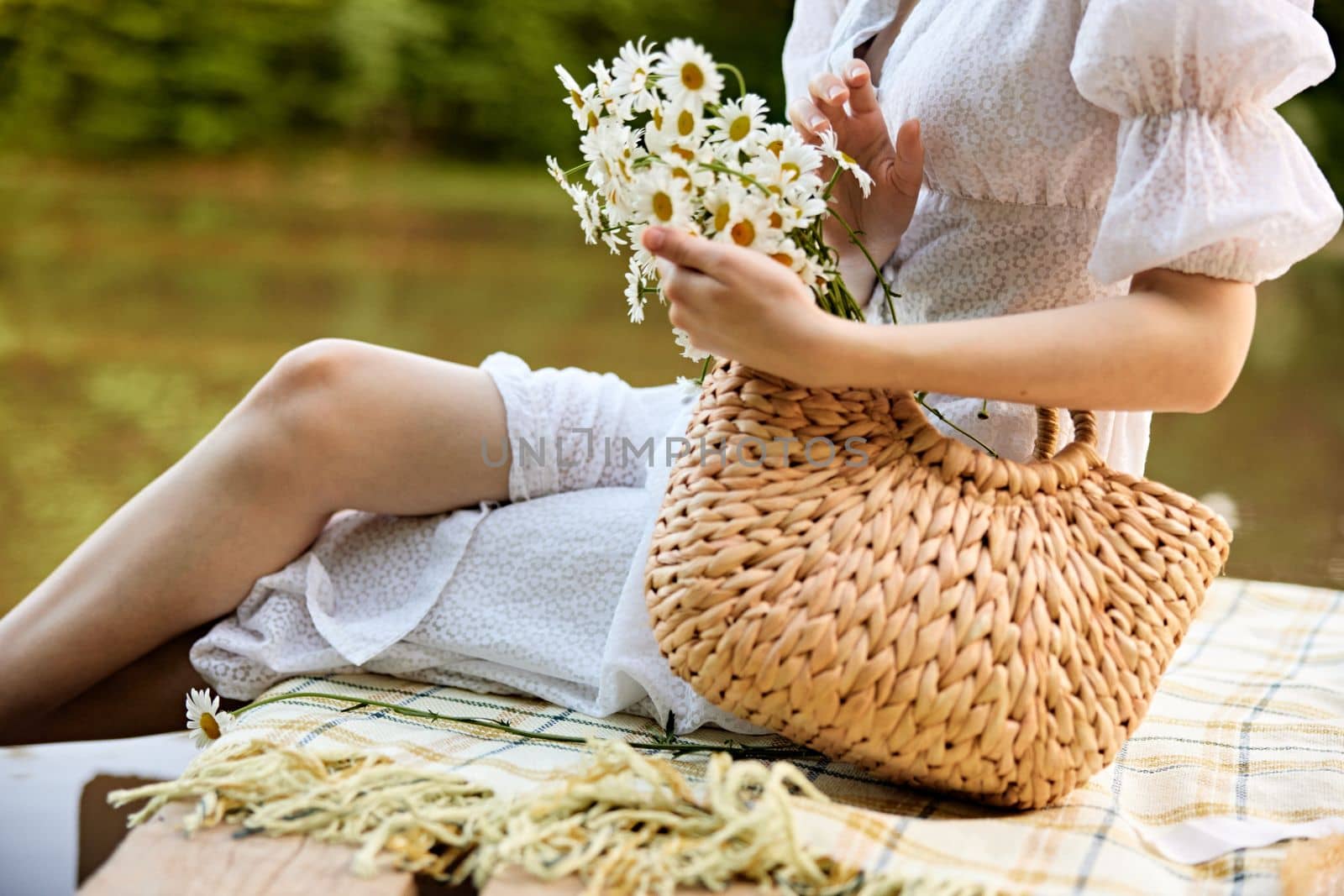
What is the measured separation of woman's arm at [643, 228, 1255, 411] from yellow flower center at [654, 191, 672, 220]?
1.1 inches

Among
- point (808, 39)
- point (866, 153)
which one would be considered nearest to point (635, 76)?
point (866, 153)

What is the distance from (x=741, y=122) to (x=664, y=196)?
6 cm

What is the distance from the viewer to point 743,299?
627mm

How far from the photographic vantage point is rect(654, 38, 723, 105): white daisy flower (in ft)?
2.13

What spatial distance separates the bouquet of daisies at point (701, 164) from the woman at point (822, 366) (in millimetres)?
35

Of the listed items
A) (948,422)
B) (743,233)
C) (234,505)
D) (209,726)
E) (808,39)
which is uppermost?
(808,39)

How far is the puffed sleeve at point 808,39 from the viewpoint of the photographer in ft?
3.65

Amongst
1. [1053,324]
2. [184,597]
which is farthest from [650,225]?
[184,597]

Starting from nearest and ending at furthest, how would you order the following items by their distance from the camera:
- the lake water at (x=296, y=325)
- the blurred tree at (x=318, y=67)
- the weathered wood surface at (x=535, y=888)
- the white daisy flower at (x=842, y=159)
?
the weathered wood surface at (x=535, y=888) < the white daisy flower at (x=842, y=159) < the lake water at (x=296, y=325) < the blurred tree at (x=318, y=67)

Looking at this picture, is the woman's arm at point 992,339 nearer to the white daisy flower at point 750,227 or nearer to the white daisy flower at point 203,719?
the white daisy flower at point 750,227

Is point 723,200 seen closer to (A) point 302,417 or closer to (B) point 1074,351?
(B) point 1074,351

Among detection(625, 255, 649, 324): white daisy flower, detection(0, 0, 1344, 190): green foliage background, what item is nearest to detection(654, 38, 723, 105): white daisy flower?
detection(625, 255, 649, 324): white daisy flower

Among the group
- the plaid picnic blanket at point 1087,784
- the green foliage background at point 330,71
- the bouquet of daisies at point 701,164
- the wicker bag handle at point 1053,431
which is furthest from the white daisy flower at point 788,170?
the green foliage background at point 330,71

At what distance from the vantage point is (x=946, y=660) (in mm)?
644
